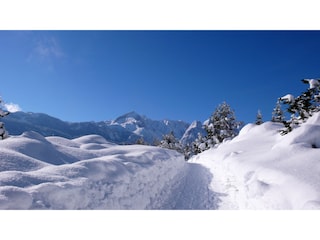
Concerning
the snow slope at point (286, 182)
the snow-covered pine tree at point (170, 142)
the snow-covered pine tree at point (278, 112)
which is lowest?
the snow slope at point (286, 182)

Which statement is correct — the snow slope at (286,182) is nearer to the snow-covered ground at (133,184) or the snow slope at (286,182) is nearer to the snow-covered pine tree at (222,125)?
the snow-covered ground at (133,184)

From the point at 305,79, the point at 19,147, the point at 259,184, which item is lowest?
the point at 259,184

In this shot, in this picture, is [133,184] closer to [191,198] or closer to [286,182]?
[191,198]

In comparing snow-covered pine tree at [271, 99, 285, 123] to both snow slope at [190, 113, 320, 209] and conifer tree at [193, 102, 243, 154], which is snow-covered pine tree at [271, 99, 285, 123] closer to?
conifer tree at [193, 102, 243, 154]

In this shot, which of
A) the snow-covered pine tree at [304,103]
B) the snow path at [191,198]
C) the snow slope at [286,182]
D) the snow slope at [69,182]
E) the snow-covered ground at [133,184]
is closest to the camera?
the snow slope at [69,182]

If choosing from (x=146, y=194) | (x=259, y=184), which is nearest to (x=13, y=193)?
(x=146, y=194)

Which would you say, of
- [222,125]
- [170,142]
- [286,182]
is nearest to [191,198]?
[286,182]

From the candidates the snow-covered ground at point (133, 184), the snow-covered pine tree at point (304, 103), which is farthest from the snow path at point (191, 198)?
the snow-covered pine tree at point (304, 103)

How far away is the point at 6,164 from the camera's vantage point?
757 centimetres

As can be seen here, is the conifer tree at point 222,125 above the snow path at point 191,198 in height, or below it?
above

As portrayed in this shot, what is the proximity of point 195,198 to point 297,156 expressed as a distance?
474 cm

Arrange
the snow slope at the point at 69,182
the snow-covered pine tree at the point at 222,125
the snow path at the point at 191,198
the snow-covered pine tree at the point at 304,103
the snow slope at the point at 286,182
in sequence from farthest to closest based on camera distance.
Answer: the snow-covered pine tree at the point at 222,125 < the snow-covered pine tree at the point at 304,103 < the snow path at the point at 191,198 < the snow slope at the point at 286,182 < the snow slope at the point at 69,182

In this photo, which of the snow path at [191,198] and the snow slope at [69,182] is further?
the snow path at [191,198]

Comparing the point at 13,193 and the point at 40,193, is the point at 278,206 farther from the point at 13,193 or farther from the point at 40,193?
the point at 13,193
